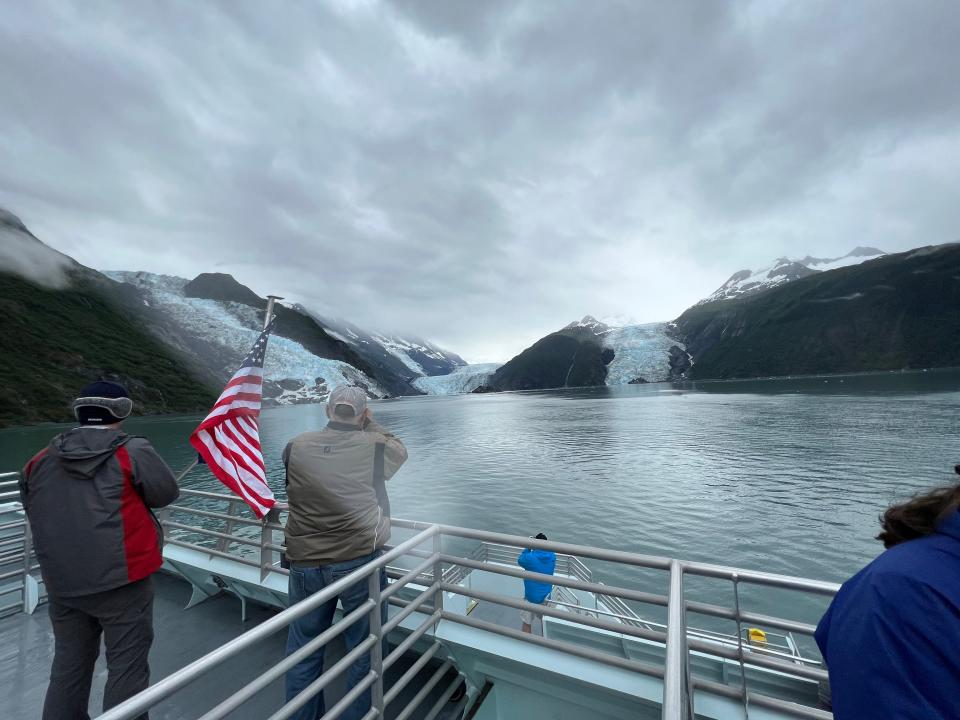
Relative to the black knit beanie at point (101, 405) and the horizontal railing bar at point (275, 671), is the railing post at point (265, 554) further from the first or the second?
the horizontal railing bar at point (275, 671)

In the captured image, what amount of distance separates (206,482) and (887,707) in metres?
35.4

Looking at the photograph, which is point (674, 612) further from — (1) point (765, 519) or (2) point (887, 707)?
(1) point (765, 519)

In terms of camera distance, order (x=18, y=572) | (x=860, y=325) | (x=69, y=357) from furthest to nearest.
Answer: (x=860, y=325) < (x=69, y=357) < (x=18, y=572)

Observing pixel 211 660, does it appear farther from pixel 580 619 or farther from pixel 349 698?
pixel 580 619

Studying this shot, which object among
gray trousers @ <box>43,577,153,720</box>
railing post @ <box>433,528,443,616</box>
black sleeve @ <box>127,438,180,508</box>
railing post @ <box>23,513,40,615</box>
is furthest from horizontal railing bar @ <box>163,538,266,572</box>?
black sleeve @ <box>127,438,180,508</box>

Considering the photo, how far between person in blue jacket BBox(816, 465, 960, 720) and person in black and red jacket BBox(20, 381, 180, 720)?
12.1 feet

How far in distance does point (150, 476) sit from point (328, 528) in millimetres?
1269

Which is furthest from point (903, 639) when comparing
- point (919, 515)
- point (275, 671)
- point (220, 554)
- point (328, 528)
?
point (220, 554)

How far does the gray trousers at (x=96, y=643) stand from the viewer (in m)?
2.89

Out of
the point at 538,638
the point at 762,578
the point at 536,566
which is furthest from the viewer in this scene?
the point at 536,566

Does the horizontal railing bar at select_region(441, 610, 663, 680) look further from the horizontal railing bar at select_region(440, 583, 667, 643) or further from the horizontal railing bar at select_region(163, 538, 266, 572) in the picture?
the horizontal railing bar at select_region(163, 538, 266, 572)

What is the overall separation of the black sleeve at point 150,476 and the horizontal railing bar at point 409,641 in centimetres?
190

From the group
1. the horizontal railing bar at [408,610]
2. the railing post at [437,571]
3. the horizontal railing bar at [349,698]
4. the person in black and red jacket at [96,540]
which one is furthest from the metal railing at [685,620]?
the person in black and red jacket at [96,540]

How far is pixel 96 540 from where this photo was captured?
9.16 ft
